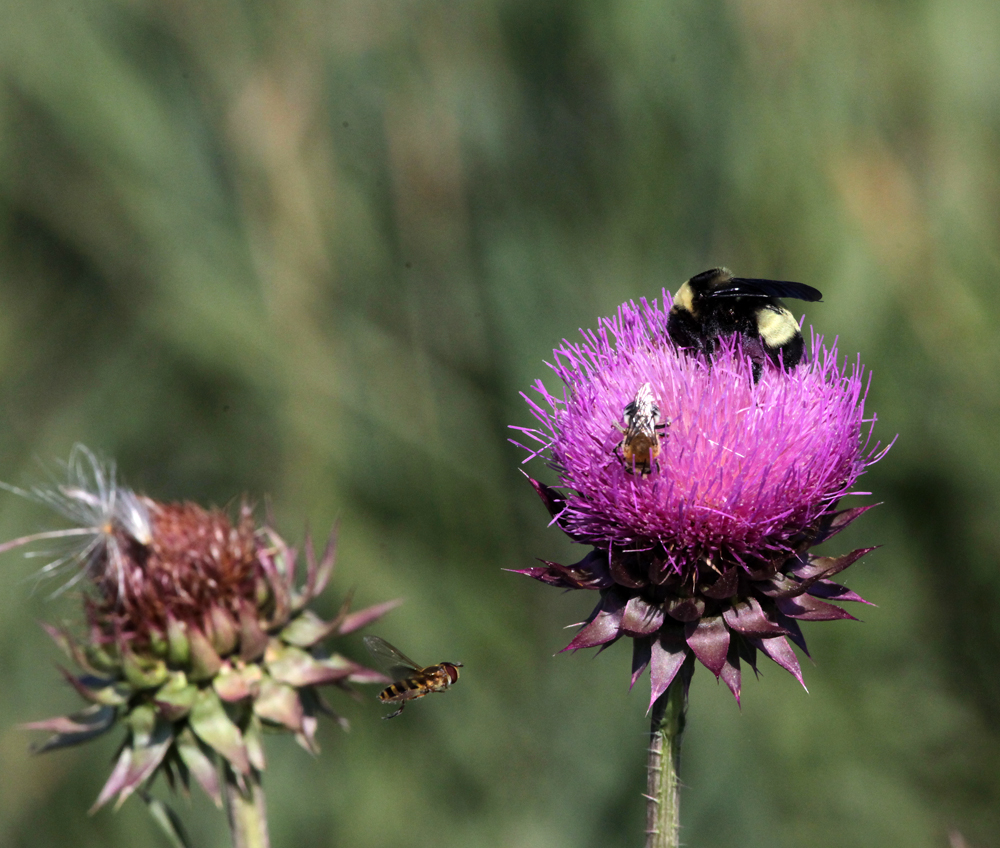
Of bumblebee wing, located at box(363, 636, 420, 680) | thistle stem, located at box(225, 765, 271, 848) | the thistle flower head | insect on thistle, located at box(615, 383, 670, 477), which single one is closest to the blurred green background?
the thistle flower head

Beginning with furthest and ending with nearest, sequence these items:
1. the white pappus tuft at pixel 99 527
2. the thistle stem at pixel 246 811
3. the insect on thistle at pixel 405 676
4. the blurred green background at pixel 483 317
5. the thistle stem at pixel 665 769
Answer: the blurred green background at pixel 483 317 < the white pappus tuft at pixel 99 527 < the thistle stem at pixel 246 811 < the insect on thistle at pixel 405 676 < the thistle stem at pixel 665 769

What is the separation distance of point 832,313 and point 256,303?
98.9 inches

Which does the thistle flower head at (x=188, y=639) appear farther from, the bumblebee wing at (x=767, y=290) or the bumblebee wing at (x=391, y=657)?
the bumblebee wing at (x=767, y=290)

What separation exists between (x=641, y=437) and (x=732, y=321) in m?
0.43

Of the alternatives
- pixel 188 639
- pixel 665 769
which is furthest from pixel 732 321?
pixel 188 639

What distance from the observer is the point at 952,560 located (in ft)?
13.8

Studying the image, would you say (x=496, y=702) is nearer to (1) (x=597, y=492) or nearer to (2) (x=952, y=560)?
(2) (x=952, y=560)

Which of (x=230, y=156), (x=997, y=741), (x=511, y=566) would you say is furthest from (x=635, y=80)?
(x=997, y=741)

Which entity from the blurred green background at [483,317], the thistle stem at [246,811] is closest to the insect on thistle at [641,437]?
the thistle stem at [246,811]

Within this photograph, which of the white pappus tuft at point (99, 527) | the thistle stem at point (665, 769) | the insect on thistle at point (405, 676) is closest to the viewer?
the thistle stem at point (665, 769)

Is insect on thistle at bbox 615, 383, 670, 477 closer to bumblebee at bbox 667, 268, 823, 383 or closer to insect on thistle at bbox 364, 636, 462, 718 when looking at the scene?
bumblebee at bbox 667, 268, 823, 383

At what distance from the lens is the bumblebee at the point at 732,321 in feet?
7.30

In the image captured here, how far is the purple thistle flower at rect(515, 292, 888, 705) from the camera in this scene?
203 centimetres

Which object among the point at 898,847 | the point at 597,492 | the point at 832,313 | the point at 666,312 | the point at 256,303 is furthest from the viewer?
the point at 256,303
